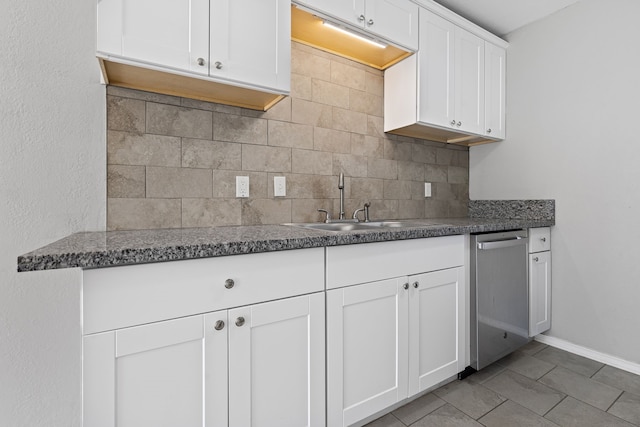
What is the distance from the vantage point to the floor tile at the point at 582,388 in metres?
1.67

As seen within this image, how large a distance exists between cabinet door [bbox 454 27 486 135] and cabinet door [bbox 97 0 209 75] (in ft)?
5.85

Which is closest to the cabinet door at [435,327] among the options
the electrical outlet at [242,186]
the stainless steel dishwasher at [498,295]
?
the stainless steel dishwasher at [498,295]

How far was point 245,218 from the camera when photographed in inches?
68.2

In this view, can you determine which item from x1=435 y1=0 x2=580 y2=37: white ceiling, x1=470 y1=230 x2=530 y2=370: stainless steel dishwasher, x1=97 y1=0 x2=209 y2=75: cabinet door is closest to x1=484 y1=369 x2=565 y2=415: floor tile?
x1=470 y1=230 x2=530 y2=370: stainless steel dishwasher

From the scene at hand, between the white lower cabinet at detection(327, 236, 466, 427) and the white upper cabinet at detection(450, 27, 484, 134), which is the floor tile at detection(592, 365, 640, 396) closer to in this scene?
the white lower cabinet at detection(327, 236, 466, 427)

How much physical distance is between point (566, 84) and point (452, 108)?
86cm

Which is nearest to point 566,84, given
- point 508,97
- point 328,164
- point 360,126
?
point 508,97

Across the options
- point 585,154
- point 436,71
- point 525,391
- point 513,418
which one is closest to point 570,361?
point 525,391

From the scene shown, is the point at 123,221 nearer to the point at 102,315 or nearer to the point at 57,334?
the point at 57,334

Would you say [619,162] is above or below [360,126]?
below

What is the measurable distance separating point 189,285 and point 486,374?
189 cm

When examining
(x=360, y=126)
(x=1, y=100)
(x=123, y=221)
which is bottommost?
(x=123, y=221)

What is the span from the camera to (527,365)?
2.03 meters

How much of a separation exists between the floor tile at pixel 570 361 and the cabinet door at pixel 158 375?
2203 millimetres
